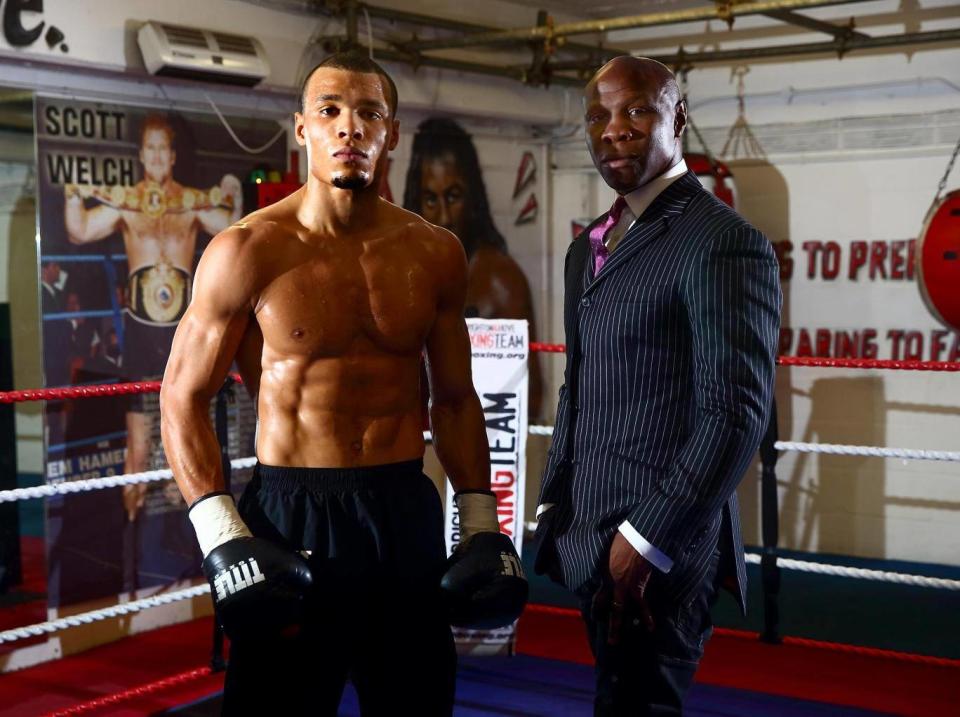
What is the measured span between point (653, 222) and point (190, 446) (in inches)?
32.1

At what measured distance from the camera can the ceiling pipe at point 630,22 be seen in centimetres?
426

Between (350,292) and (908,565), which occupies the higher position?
(350,292)

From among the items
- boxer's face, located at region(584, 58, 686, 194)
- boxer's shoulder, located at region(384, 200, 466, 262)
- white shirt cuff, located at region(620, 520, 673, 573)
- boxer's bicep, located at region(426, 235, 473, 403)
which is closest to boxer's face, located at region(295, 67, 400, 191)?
boxer's shoulder, located at region(384, 200, 466, 262)

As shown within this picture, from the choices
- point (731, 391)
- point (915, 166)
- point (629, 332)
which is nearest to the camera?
point (731, 391)

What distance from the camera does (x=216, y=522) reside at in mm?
1769

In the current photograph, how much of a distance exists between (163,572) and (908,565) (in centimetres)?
340

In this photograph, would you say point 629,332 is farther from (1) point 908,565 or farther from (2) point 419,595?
(1) point 908,565

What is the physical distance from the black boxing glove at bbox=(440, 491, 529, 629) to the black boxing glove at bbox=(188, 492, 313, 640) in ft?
0.84

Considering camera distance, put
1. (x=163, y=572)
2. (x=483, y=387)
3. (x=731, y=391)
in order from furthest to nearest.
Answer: (x=163, y=572)
(x=483, y=387)
(x=731, y=391)

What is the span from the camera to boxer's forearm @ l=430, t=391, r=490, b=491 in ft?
6.73

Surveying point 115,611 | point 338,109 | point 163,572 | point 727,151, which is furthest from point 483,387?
point 727,151

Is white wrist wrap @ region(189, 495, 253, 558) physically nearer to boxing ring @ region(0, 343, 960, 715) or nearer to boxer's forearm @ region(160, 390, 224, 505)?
boxer's forearm @ region(160, 390, 224, 505)

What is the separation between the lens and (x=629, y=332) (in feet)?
5.79

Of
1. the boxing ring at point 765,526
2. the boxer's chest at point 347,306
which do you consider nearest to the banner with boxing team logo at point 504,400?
the boxing ring at point 765,526
